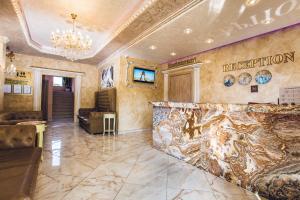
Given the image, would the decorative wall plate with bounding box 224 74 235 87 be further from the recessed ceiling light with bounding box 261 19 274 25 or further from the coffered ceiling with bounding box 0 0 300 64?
the recessed ceiling light with bounding box 261 19 274 25

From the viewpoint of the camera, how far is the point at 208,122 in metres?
2.57

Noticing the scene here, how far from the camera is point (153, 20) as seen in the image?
3340 millimetres

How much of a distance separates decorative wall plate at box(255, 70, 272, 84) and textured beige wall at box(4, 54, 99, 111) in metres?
6.82

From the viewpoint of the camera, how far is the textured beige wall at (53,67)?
238 inches

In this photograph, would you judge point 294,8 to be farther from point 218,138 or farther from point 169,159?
point 169,159

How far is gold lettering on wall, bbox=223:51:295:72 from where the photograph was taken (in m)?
3.38

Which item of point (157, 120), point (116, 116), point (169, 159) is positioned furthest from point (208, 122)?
point (116, 116)

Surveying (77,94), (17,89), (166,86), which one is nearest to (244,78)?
(166,86)

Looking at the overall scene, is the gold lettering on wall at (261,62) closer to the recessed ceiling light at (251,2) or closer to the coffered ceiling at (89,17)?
the recessed ceiling light at (251,2)

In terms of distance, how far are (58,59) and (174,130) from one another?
638 cm

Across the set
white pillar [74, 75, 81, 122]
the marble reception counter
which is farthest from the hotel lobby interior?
white pillar [74, 75, 81, 122]

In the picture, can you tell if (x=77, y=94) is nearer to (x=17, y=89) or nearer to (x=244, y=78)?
(x=17, y=89)

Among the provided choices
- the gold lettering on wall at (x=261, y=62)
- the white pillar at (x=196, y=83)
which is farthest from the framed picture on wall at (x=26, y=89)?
the gold lettering on wall at (x=261, y=62)

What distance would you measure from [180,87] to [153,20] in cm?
322
